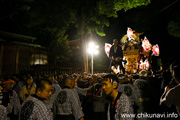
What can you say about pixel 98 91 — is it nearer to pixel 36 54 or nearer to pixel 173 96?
pixel 173 96

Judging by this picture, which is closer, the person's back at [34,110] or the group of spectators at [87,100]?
the person's back at [34,110]

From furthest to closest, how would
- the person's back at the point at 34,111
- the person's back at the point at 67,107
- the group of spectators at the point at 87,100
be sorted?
the person's back at the point at 67,107 < the group of spectators at the point at 87,100 < the person's back at the point at 34,111

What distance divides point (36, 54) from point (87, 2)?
1256 cm

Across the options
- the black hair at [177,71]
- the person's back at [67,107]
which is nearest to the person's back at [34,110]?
the person's back at [67,107]

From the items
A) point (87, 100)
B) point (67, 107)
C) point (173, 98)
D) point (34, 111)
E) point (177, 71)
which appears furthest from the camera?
point (87, 100)

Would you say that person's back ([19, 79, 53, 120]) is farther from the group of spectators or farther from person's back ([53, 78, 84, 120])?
person's back ([53, 78, 84, 120])

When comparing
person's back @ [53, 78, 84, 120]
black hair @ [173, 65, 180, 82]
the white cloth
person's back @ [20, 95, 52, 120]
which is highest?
Answer: black hair @ [173, 65, 180, 82]

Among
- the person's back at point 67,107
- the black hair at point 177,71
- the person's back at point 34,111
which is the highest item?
the black hair at point 177,71

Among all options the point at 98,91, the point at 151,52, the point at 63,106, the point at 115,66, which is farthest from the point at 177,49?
the point at 63,106

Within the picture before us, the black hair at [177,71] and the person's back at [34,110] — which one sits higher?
the black hair at [177,71]

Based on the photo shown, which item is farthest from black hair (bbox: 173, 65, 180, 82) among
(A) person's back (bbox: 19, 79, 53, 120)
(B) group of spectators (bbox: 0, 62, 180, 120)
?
(A) person's back (bbox: 19, 79, 53, 120)

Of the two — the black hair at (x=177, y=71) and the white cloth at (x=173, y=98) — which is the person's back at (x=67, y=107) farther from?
the black hair at (x=177, y=71)

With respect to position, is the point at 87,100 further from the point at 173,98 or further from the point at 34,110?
the point at 173,98

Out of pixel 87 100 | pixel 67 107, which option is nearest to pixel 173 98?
pixel 67 107
